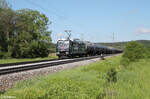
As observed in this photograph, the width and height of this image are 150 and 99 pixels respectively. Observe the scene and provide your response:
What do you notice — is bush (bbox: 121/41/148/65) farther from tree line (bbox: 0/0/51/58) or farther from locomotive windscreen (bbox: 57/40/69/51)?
tree line (bbox: 0/0/51/58)

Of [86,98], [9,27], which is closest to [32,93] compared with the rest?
[86,98]

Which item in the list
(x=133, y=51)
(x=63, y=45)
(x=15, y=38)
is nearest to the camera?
(x=63, y=45)

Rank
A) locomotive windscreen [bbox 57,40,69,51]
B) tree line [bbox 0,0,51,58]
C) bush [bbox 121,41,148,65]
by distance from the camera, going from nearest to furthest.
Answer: locomotive windscreen [bbox 57,40,69,51]
bush [bbox 121,41,148,65]
tree line [bbox 0,0,51,58]

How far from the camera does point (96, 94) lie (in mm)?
5613

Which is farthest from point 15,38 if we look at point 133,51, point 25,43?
point 133,51

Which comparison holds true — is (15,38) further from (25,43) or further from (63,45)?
(63,45)

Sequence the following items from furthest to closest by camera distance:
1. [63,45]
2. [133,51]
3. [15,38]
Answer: [15,38], [133,51], [63,45]

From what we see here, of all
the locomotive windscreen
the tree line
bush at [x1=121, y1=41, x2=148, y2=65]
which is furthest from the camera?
the tree line

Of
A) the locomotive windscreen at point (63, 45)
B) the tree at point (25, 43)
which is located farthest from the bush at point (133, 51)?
the tree at point (25, 43)

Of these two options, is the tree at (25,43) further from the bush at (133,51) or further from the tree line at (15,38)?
the bush at (133,51)

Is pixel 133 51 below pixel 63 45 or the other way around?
below

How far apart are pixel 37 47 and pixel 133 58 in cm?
1877

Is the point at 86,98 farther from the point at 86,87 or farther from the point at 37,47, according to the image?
the point at 37,47

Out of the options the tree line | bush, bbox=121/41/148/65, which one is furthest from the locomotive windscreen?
bush, bbox=121/41/148/65
